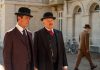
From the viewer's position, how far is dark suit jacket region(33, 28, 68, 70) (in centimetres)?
658

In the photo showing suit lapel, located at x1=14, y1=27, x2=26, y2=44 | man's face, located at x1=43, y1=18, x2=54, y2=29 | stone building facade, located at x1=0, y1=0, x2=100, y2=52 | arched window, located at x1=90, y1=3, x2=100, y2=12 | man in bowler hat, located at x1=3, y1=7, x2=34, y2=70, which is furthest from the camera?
stone building facade, located at x1=0, y1=0, x2=100, y2=52

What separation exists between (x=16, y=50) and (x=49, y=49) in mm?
970

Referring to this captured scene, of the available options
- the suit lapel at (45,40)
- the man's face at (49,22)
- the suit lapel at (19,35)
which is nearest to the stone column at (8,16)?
the suit lapel at (45,40)

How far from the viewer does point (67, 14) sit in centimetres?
2833

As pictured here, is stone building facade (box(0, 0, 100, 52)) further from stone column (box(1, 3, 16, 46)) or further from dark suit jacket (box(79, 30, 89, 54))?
dark suit jacket (box(79, 30, 89, 54))

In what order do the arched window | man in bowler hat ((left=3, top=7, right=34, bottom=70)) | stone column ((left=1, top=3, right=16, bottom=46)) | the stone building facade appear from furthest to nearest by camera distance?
stone column ((left=1, top=3, right=16, bottom=46)), the stone building facade, the arched window, man in bowler hat ((left=3, top=7, right=34, bottom=70))

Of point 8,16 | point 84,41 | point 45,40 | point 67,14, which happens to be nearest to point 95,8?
point 67,14

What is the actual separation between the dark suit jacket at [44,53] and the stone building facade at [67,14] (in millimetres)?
16700

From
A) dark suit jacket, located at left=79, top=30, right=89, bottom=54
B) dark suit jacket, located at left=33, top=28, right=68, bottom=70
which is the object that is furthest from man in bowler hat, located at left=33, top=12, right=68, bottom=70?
dark suit jacket, located at left=79, top=30, right=89, bottom=54

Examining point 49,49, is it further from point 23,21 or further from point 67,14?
point 67,14

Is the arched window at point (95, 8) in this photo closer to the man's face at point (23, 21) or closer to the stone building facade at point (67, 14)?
the stone building facade at point (67, 14)

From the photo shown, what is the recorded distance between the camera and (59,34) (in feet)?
22.0

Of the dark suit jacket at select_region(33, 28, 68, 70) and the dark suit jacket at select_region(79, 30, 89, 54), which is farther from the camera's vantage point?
the dark suit jacket at select_region(79, 30, 89, 54)

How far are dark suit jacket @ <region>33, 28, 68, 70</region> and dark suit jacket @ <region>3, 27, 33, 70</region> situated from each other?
82 centimetres
